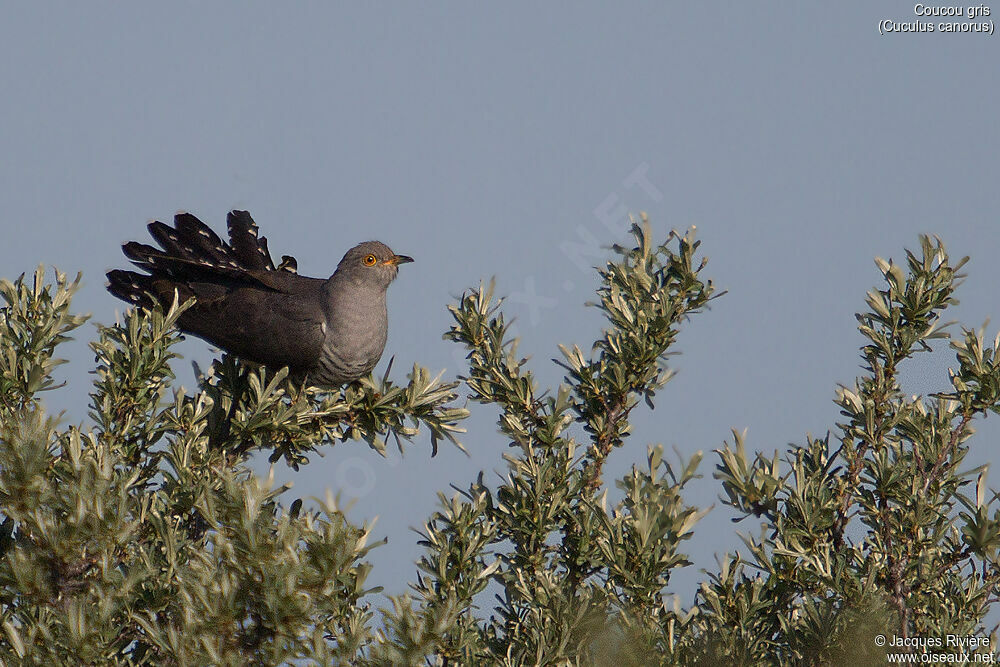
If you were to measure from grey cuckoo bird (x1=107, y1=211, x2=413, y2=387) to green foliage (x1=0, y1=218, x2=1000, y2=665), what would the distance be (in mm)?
1700

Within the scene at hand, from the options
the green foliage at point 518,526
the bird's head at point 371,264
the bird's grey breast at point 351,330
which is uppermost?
the bird's head at point 371,264

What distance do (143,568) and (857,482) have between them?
3.47 metres

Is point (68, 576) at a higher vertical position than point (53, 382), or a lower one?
lower

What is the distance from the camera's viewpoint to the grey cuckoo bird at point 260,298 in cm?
808

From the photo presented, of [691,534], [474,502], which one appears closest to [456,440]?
[474,502]

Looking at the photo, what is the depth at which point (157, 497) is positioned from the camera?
5074mm

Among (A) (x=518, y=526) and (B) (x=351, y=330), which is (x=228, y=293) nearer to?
(B) (x=351, y=330)

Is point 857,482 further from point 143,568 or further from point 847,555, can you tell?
point 143,568

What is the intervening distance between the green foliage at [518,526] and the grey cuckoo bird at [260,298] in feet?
5.58

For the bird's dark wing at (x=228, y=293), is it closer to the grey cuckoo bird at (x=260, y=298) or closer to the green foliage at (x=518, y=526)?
the grey cuckoo bird at (x=260, y=298)

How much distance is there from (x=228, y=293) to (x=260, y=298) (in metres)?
0.31

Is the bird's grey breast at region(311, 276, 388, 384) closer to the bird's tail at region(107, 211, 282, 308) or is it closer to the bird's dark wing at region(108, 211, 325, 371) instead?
the bird's dark wing at region(108, 211, 325, 371)

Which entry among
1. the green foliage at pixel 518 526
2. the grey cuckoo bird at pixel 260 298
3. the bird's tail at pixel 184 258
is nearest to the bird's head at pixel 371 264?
the grey cuckoo bird at pixel 260 298

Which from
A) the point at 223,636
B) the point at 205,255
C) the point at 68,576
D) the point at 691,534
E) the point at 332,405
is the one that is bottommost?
the point at 223,636
